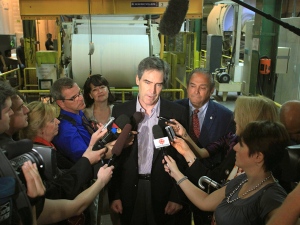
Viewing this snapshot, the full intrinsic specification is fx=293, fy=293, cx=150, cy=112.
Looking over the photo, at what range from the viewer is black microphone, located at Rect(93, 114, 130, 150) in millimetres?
1810

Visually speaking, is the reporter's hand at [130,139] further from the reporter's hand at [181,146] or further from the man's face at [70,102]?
the man's face at [70,102]

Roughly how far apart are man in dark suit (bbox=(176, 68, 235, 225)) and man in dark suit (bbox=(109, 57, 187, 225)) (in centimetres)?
28

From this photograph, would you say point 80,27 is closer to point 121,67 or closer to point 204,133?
point 121,67

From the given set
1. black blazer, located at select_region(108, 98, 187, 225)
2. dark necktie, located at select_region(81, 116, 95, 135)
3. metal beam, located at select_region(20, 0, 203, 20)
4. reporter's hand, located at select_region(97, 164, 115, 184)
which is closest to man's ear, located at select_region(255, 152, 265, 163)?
black blazer, located at select_region(108, 98, 187, 225)

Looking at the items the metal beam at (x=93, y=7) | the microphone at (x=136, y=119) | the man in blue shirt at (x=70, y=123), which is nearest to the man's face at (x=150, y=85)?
the microphone at (x=136, y=119)


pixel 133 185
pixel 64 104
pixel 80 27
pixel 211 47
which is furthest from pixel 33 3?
pixel 211 47

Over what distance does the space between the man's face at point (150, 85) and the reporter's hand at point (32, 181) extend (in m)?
1.01

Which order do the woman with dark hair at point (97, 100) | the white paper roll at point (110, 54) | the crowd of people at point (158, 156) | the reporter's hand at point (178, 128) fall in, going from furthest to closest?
the white paper roll at point (110, 54) → the woman with dark hair at point (97, 100) → the reporter's hand at point (178, 128) → the crowd of people at point (158, 156)

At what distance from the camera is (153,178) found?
6.64ft

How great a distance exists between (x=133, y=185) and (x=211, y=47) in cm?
713

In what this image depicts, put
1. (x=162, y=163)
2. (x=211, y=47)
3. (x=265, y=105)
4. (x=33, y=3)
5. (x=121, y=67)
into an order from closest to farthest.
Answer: (x=265, y=105)
(x=162, y=163)
(x=33, y=3)
(x=121, y=67)
(x=211, y=47)

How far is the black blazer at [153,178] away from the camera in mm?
2004

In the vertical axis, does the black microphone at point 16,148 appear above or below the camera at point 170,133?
above

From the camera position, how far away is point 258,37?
5434 mm
